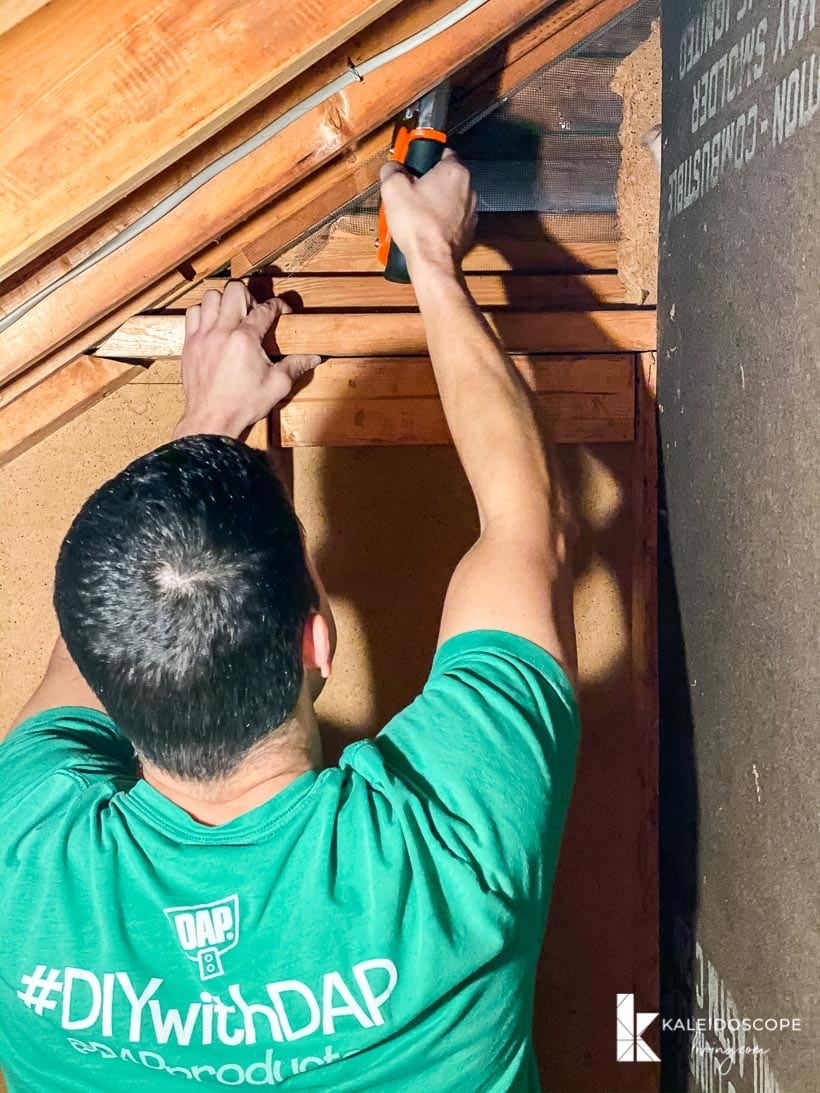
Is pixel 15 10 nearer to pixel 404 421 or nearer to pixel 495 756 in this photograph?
pixel 495 756

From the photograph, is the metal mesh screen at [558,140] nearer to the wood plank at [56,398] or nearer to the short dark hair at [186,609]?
the wood plank at [56,398]

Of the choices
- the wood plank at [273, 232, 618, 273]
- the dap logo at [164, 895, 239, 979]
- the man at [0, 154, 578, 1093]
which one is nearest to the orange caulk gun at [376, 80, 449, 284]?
the wood plank at [273, 232, 618, 273]

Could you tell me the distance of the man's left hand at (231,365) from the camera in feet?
5.27

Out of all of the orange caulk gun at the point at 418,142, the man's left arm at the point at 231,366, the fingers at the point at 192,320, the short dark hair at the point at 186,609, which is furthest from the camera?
the fingers at the point at 192,320

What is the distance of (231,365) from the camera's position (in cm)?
168

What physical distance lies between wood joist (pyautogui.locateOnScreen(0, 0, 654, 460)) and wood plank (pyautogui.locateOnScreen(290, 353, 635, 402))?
3.4 inches

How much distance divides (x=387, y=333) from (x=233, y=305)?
310 mm

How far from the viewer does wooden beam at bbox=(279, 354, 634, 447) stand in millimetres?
1849

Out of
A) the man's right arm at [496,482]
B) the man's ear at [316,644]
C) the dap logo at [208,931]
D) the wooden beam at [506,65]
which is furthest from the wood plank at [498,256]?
the dap logo at [208,931]

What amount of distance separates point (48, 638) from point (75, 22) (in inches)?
63.7

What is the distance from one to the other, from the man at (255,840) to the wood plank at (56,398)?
1047 mm

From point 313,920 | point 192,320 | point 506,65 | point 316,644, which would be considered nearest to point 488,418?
point 316,644

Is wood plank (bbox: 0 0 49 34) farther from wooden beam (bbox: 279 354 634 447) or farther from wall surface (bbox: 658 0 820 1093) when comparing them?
wooden beam (bbox: 279 354 634 447)

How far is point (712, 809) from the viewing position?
1.55 meters
